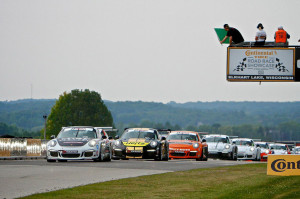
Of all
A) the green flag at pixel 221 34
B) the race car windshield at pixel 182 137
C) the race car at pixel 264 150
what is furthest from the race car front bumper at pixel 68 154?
the race car at pixel 264 150

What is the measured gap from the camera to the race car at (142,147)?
27.0m

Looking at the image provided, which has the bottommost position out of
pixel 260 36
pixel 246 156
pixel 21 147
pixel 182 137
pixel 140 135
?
pixel 246 156

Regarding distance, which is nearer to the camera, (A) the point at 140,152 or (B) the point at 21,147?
(A) the point at 140,152

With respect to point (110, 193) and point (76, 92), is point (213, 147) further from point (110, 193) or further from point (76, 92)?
point (76, 92)

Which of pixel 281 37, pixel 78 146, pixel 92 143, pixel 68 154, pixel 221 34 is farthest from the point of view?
pixel 281 37

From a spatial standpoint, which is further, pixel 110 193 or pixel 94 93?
pixel 94 93

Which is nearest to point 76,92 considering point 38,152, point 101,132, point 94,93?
point 94,93

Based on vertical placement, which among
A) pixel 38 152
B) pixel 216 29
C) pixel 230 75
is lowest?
pixel 38 152

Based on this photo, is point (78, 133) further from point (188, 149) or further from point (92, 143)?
point (188, 149)

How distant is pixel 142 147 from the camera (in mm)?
26984

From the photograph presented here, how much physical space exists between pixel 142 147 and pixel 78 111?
83.2 m

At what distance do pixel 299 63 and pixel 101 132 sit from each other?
7.90 metres

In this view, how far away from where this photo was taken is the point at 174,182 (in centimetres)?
1433

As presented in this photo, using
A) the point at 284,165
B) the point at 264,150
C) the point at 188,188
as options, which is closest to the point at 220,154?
the point at 264,150
